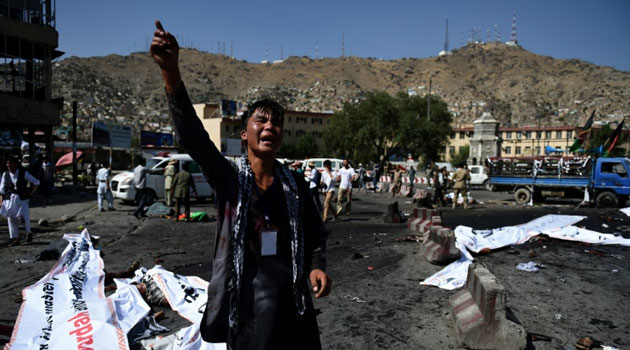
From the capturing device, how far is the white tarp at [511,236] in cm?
717

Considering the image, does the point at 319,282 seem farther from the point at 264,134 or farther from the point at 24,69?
the point at 24,69

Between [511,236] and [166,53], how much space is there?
9.22 m

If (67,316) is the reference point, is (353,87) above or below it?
above

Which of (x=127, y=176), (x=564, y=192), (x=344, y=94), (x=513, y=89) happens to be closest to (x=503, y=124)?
(x=513, y=89)

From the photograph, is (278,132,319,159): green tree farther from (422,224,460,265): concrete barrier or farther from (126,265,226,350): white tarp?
(126,265,226,350): white tarp

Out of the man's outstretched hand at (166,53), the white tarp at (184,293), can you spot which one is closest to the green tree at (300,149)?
the white tarp at (184,293)

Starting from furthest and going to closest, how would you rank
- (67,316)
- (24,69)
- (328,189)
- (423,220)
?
(24,69)
(328,189)
(423,220)
(67,316)

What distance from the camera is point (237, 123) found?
3361 inches

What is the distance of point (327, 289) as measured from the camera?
7.80 feet

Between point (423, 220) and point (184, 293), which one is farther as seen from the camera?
point (423, 220)

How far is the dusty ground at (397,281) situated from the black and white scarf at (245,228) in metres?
2.34

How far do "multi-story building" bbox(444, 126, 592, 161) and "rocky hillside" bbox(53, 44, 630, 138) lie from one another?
3130cm

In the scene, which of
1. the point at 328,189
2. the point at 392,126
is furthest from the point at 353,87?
the point at 328,189

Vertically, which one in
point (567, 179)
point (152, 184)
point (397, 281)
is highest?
point (567, 179)
